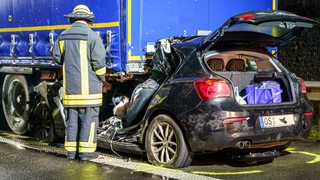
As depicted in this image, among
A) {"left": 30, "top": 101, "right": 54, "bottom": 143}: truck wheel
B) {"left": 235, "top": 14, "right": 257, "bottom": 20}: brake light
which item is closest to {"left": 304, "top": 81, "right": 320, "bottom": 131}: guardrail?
{"left": 235, "top": 14, "right": 257, "bottom": 20}: brake light

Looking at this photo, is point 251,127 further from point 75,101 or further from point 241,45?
point 75,101

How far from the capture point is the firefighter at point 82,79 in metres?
7.27

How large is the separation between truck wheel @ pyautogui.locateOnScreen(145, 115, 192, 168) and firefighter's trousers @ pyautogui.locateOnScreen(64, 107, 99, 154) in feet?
2.59

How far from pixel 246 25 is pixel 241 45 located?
63 centimetres

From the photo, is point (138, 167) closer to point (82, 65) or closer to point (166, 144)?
point (166, 144)

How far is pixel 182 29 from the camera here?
8.55 m

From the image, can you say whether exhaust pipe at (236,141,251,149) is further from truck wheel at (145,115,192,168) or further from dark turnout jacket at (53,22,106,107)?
dark turnout jacket at (53,22,106,107)

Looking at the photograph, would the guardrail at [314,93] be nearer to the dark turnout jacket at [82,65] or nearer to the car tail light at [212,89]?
the car tail light at [212,89]

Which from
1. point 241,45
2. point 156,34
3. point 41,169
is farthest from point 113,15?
point 41,169

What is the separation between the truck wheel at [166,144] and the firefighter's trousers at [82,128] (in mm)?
789

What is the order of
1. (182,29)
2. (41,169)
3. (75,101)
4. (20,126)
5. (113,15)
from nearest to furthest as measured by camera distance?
(41,169), (75,101), (113,15), (182,29), (20,126)

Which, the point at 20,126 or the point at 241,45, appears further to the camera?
the point at 20,126

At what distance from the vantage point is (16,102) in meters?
10.4

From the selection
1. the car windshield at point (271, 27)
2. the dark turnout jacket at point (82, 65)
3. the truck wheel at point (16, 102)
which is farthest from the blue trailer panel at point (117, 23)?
the car windshield at point (271, 27)
